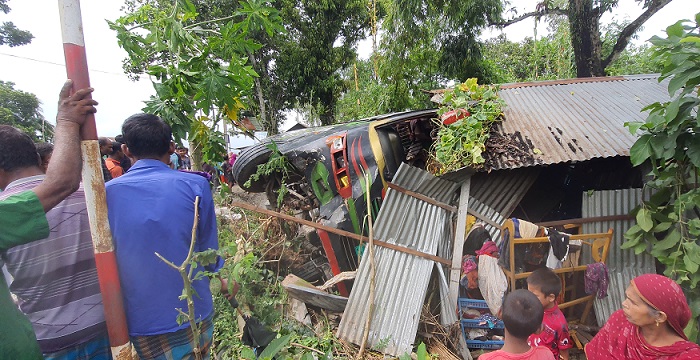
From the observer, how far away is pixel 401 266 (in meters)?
4.15

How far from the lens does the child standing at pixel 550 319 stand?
3.02m

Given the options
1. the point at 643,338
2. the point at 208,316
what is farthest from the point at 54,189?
the point at 643,338

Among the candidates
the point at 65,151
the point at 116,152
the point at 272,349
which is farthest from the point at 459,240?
the point at 116,152

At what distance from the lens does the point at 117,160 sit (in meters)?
5.27

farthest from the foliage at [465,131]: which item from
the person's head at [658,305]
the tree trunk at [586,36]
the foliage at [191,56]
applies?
the tree trunk at [586,36]

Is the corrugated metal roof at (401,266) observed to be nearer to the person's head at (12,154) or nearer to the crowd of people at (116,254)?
the crowd of people at (116,254)

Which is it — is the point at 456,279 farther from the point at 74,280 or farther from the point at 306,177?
the point at 74,280

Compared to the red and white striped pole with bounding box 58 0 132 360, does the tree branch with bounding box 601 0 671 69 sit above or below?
above

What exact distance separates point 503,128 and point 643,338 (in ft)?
10.0

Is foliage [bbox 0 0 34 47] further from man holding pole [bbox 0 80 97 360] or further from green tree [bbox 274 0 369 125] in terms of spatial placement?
man holding pole [bbox 0 80 97 360]

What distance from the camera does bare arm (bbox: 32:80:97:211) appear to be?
129 cm

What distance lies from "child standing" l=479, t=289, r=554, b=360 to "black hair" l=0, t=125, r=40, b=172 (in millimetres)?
2463

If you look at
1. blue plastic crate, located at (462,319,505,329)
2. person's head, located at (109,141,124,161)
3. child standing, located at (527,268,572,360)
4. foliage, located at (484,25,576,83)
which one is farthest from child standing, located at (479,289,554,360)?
foliage, located at (484,25,576,83)

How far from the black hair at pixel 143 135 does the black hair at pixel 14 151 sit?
38 cm
